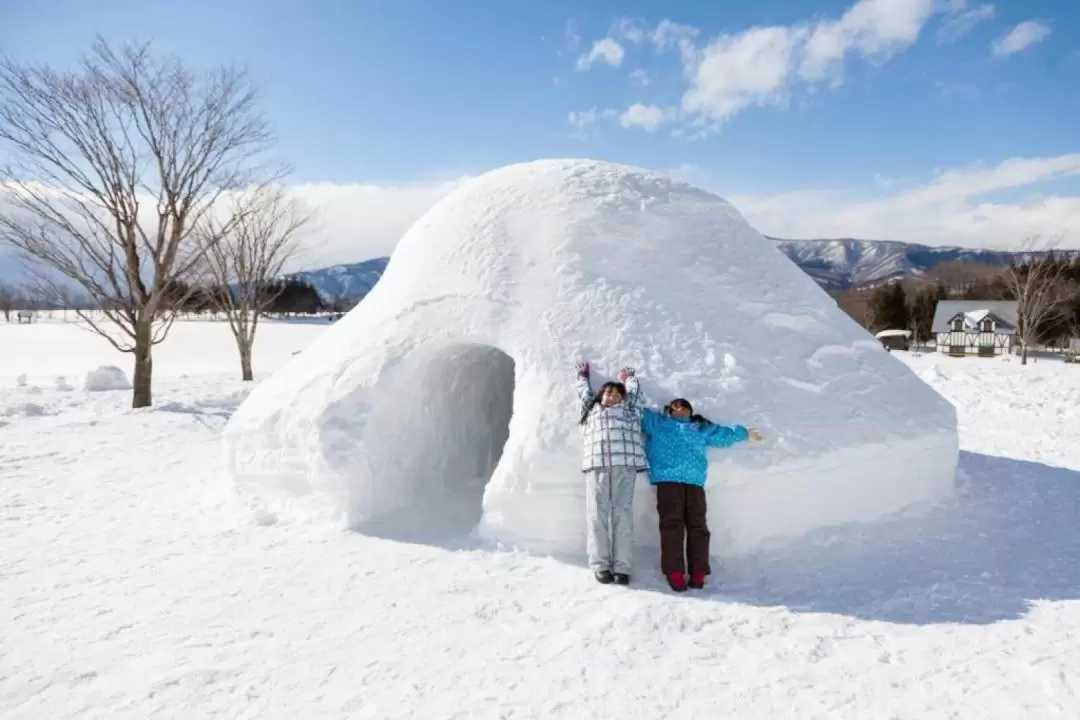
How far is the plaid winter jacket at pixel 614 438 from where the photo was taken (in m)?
4.14

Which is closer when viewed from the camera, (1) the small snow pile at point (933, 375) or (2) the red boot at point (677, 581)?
(2) the red boot at point (677, 581)

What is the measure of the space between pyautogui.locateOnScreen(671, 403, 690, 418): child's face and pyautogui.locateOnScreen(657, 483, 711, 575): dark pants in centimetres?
51

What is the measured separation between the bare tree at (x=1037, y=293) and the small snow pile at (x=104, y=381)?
3098 centimetres

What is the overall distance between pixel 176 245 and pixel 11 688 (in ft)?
32.1

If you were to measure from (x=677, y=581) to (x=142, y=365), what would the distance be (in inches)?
425

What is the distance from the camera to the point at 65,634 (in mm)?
3457

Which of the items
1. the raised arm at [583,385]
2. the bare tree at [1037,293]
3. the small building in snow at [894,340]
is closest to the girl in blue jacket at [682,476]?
the raised arm at [583,385]

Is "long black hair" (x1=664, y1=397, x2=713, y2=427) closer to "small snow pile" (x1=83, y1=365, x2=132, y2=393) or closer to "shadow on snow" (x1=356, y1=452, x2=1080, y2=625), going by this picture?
"shadow on snow" (x1=356, y1=452, x2=1080, y2=625)

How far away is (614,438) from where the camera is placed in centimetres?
417

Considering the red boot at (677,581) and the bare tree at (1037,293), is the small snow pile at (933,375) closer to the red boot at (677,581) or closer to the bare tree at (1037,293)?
the bare tree at (1037,293)

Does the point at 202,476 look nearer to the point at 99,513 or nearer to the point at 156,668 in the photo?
the point at 99,513

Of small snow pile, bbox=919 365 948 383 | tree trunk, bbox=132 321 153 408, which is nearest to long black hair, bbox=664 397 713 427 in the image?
tree trunk, bbox=132 321 153 408

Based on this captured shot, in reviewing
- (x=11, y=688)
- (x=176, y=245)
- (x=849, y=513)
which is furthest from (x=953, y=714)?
(x=176, y=245)

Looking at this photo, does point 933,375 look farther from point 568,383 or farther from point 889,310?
point 889,310
